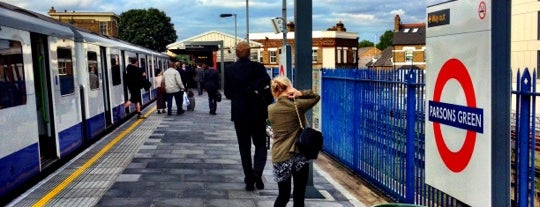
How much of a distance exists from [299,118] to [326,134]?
17.9ft

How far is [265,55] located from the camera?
64.9 m

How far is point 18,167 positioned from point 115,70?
8.72 meters

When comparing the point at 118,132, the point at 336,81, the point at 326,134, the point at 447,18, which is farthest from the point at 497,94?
the point at 118,132

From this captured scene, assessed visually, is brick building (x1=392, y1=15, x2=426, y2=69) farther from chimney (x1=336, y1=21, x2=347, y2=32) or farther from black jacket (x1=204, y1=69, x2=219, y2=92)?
black jacket (x1=204, y1=69, x2=219, y2=92)

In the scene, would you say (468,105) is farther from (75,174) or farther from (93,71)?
(93,71)

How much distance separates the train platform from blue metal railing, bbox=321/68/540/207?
0.37 metres

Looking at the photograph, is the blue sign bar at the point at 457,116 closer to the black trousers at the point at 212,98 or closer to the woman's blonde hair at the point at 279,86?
the woman's blonde hair at the point at 279,86

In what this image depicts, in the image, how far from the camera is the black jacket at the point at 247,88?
255 inches

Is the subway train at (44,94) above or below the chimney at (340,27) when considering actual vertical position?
below

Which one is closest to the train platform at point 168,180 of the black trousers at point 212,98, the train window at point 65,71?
the train window at point 65,71

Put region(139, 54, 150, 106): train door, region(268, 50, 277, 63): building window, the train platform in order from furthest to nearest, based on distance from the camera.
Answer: region(268, 50, 277, 63): building window, region(139, 54, 150, 106): train door, the train platform

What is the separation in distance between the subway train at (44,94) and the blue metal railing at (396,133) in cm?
443

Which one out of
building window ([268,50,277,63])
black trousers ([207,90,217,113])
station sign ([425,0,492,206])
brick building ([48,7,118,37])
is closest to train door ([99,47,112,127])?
black trousers ([207,90,217,113])

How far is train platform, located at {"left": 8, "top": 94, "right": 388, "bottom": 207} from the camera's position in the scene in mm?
6234
